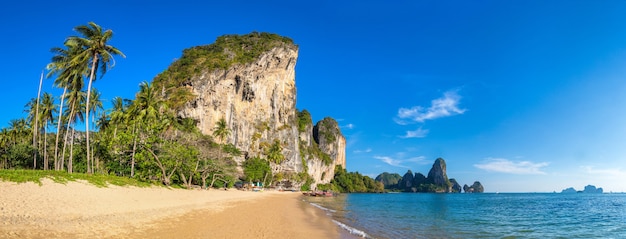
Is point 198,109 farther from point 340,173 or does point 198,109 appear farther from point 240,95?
point 340,173

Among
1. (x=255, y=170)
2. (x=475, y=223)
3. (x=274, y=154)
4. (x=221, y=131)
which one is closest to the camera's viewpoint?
(x=475, y=223)

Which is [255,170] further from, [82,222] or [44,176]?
[82,222]

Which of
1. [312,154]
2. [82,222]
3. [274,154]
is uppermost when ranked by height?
[274,154]

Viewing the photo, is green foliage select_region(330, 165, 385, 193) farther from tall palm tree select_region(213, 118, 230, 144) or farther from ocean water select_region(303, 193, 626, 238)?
ocean water select_region(303, 193, 626, 238)

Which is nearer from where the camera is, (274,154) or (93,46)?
(93,46)

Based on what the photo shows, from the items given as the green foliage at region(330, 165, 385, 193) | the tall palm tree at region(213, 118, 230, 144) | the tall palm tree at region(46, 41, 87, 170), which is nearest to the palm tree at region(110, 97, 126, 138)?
the tall palm tree at region(46, 41, 87, 170)

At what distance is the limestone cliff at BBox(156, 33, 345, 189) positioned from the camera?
79.3m

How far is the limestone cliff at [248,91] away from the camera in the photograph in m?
79.3

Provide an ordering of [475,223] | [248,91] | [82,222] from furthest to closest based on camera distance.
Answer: [248,91], [475,223], [82,222]

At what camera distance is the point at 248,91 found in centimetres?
8950

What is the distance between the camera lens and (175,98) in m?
74.4

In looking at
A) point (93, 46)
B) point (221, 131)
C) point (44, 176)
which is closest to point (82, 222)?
point (44, 176)

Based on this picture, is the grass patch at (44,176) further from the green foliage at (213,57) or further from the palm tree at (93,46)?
the green foliage at (213,57)

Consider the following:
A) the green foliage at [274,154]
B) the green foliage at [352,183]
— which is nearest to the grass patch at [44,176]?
the green foliage at [274,154]
